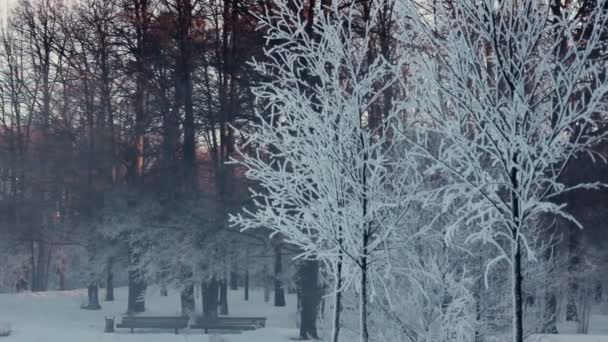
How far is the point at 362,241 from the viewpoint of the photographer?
9.74 meters

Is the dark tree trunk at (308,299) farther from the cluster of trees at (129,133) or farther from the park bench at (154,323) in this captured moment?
the park bench at (154,323)

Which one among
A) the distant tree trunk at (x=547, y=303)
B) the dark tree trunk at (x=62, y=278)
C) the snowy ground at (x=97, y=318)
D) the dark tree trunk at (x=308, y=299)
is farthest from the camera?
the dark tree trunk at (x=62, y=278)

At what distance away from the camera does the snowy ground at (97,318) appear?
75.0ft

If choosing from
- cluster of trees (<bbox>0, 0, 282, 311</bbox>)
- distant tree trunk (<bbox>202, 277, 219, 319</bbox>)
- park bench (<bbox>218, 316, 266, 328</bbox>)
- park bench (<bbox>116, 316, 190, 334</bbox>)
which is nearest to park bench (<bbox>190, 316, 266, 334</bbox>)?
park bench (<bbox>218, 316, 266, 328</bbox>)

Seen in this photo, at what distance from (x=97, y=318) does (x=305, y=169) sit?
22.3 m

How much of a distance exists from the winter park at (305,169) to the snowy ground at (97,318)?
170mm

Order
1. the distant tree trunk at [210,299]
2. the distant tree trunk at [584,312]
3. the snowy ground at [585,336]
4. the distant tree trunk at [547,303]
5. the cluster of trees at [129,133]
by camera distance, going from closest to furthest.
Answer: the distant tree trunk at [547,303] < the snowy ground at [585,336] < the distant tree trunk at [584,312] < the cluster of trees at [129,133] < the distant tree trunk at [210,299]

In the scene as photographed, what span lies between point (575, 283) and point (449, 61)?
17730mm

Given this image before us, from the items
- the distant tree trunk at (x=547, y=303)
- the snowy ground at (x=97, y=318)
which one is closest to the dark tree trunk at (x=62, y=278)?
the snowy ground at (x=97, y=318)

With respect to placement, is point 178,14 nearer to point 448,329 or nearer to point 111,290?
point 111,290

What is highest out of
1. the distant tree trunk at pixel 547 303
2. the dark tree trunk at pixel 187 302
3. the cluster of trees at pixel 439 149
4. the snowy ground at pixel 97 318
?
the cluster of trees at pixel 439 149

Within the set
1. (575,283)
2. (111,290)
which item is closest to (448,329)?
(575,283)

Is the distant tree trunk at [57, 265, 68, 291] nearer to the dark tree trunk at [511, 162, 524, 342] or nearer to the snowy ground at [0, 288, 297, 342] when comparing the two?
the snowy ground at [0, 288, 297, 342]

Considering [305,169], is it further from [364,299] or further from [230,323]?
[230,323]
